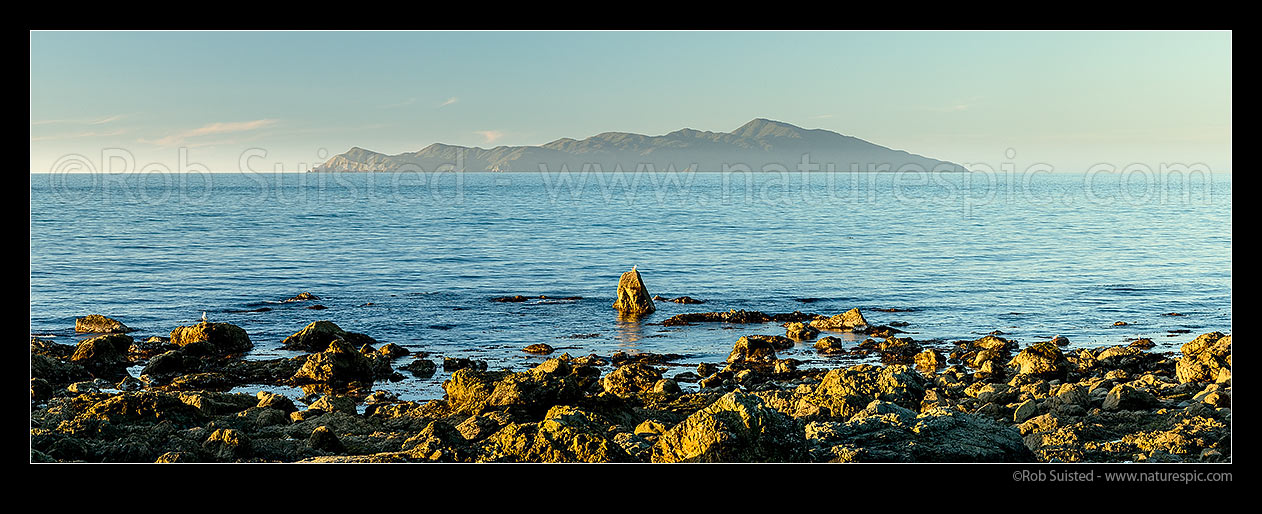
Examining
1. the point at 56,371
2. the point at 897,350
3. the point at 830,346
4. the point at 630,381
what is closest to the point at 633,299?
the point at 830,346

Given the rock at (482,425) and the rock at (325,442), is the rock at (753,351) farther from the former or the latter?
the rock at (325,442)

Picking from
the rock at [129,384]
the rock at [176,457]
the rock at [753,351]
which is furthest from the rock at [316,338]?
the rock at [176,457]

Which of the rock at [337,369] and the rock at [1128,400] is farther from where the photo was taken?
the rock at [337,369]

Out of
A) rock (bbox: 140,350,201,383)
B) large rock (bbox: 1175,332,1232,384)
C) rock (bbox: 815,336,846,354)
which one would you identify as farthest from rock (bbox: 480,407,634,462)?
rock (bbox: 815,336,846,354)

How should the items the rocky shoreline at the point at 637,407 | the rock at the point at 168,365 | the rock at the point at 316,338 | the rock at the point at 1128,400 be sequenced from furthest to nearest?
1. the rock at the point at 316,338
2. the rock at the point at 168,365
3. the rock at the point at 1128,400
4. the rocky shoreline at the point at 637,407

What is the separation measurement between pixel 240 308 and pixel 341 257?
2424cm

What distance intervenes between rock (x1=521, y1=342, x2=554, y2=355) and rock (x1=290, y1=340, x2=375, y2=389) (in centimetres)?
538

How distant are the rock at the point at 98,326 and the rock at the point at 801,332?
21968 millimetres

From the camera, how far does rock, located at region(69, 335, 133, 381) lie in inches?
939

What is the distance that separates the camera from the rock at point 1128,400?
16625mm

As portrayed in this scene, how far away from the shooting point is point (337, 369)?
75.2ft

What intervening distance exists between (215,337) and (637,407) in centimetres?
1476

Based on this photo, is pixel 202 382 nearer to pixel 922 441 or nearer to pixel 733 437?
pixel 733 437

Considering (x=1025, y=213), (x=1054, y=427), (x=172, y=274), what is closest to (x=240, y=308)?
(x=172, y=274)
